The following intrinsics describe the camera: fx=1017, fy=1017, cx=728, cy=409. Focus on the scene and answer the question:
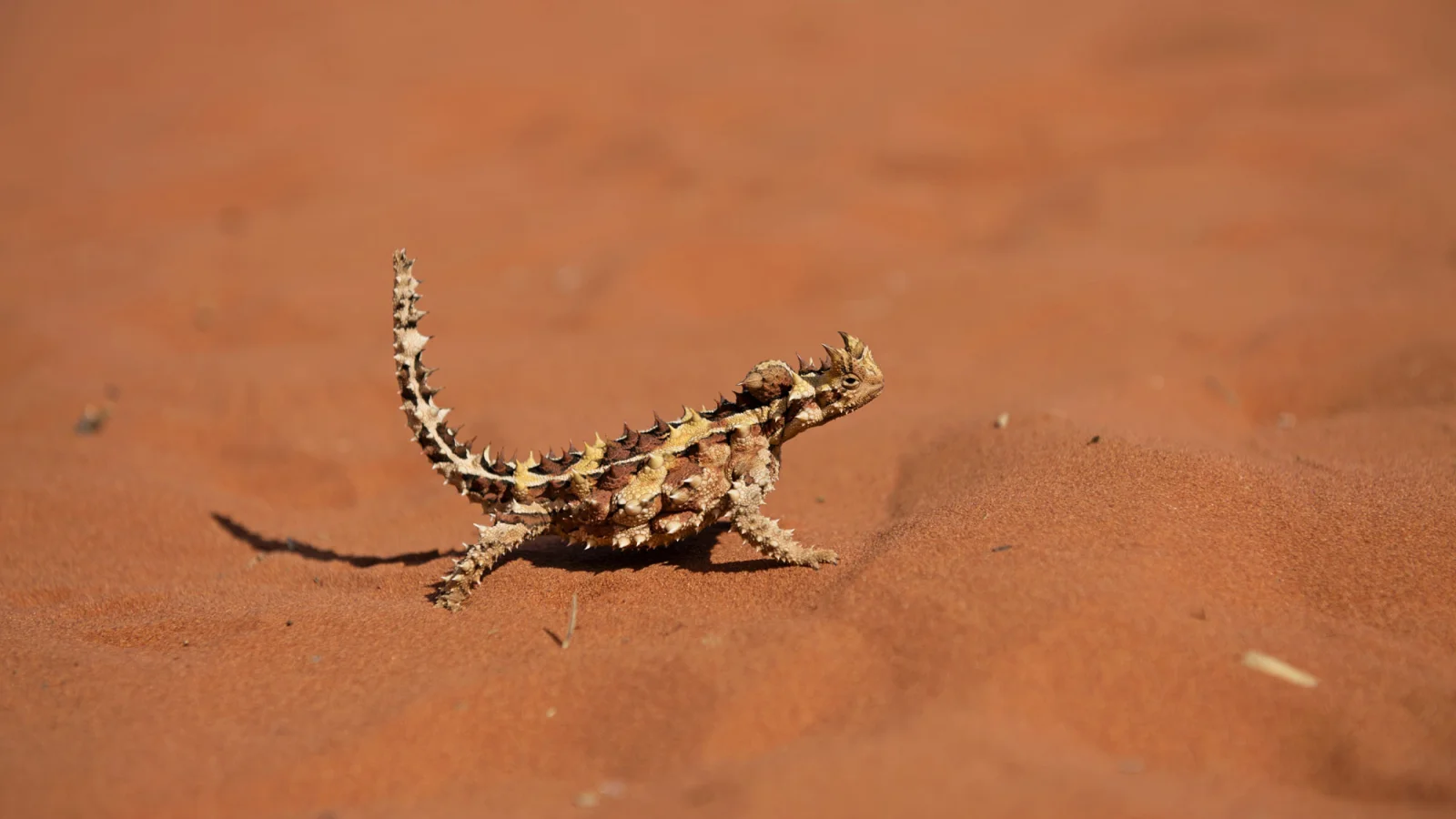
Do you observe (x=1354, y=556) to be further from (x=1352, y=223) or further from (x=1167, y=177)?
(x=1167, y=177)

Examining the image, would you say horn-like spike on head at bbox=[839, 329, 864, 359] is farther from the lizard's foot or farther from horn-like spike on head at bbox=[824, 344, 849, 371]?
the lizard's foot

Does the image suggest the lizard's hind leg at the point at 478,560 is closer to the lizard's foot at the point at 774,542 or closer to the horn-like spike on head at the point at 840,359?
the lizard's foot at the point at 774,542

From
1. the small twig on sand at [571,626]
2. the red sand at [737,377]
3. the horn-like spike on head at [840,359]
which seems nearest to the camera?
the red sand at [737,377]

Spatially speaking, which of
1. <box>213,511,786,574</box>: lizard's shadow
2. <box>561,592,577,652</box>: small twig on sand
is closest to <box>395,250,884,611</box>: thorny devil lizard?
<box>213,511,786,574</box>: lizard's shadow

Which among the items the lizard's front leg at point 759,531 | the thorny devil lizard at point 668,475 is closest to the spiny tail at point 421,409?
the thorny devil lizard at point 668,475

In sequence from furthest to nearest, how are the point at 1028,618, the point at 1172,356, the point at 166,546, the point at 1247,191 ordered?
1. the point at 1247,191
2. the point at 1172,356
3. the point at 166,546
4. the point at 1028,618

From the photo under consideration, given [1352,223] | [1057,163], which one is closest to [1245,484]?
[1352,223]
